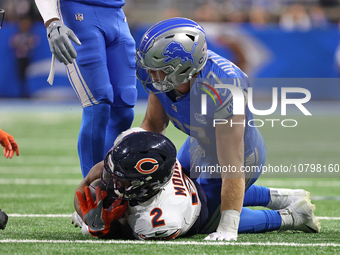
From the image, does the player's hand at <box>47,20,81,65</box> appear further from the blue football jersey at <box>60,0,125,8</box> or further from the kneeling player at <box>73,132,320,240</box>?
the kneeling player at <box>73,132,320,240</box>

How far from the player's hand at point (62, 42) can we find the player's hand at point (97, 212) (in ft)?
2.91

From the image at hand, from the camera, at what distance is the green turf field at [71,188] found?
9.01ft

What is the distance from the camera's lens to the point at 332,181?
5961 mm

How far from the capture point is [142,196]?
2.90 m

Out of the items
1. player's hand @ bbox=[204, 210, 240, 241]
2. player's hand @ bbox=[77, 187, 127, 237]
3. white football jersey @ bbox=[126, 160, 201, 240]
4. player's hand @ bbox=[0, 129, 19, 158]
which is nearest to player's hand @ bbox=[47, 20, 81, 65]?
player's hand @ bbox=[0, 129, 19, 158]

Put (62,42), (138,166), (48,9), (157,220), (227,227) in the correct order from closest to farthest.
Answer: (138,166) < (157,220) < (227,227) < (62,42) < (48,9)

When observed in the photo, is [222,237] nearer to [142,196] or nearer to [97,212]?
[142,196]

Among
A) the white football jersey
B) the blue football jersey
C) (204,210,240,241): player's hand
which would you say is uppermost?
the blue football jersey

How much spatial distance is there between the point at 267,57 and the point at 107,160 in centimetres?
1185

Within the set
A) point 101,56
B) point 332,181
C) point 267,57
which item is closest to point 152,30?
point 101,56

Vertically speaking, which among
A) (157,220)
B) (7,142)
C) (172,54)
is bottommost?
(157,220)

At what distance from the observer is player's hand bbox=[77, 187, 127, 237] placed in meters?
2.85

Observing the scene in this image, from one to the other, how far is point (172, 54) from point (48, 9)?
0.96m

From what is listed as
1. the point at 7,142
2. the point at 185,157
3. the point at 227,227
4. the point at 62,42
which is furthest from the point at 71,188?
the point at 227,227
